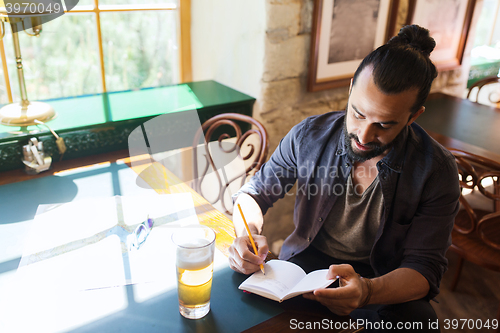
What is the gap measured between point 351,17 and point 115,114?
1331mm

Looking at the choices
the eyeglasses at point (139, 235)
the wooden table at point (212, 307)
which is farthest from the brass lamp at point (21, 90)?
the eyeglasses at point (139, 235)

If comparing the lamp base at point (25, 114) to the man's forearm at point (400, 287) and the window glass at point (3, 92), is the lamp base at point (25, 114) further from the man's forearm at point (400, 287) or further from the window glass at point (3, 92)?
the man's forearm at point (400, 287)

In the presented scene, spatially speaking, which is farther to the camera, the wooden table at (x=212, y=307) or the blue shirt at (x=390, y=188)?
the blue shirt at (x=390, y=188)

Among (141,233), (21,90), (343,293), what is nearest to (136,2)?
(21,90)

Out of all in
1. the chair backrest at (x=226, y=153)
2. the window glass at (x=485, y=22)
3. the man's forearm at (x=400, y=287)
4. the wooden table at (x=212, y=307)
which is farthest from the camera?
the window glass at (x=485, y=22)

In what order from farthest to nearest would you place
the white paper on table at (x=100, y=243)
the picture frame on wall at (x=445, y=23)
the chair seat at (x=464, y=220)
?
1. the picture frame on wall at (x=445, y=23)
2. the chair seat at (x=464, y=220)
3. the white paper on table at (x=100, y=243)

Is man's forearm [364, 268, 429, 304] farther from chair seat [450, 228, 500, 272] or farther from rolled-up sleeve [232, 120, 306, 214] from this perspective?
chair seat [450, 228, 500, 272]

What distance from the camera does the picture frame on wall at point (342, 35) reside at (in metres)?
2.07

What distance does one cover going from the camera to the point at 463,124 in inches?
90.0

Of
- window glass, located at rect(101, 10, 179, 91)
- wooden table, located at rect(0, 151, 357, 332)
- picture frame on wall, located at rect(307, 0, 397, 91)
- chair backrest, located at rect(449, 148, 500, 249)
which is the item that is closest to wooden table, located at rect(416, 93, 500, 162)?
chair backrest, located at rect(449, 148, 500, 249)

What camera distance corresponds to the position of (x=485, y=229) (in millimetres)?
1834

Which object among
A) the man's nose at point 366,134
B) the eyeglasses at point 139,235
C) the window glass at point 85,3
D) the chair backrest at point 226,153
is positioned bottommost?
the chair backrest at point 226,153

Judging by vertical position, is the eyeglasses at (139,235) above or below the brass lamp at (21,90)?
below

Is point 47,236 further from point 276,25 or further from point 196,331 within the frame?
point 276,25
